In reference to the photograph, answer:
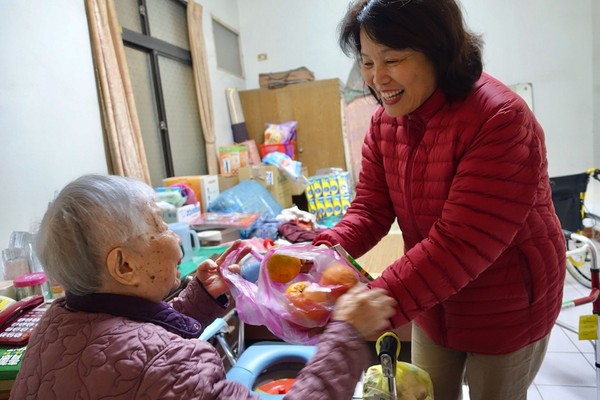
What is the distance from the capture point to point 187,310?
3.96 feet

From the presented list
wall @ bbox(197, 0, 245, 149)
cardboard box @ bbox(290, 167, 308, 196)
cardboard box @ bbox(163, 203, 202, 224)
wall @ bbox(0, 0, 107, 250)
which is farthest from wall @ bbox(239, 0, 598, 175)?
wall @ bbox(0, 0, 107, 250)

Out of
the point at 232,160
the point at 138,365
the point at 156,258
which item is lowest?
the point at 138,365

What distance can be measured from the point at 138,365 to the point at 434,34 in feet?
2.92

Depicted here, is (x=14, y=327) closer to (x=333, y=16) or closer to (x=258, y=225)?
(x=258, y=225)

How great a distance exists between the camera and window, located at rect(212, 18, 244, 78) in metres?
5.32

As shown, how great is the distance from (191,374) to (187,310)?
50cm

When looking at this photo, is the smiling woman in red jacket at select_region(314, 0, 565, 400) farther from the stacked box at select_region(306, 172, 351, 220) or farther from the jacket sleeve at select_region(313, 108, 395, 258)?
the stacked box at select_region(306, 172, 351, 220)

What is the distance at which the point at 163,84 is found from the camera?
13.3 feet

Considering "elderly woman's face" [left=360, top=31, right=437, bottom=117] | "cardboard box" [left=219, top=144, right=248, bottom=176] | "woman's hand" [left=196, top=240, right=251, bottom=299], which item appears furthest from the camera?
"cardboard box" [left=219, top=144, right=248, bottom=176]

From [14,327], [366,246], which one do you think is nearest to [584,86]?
[366,246]

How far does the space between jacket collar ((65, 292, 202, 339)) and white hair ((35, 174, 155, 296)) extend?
0.02 meters

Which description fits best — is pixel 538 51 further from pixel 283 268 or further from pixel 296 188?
pixel 283 268

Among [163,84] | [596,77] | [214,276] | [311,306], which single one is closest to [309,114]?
[163,84]

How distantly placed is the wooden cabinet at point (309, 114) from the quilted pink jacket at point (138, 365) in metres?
4.58
